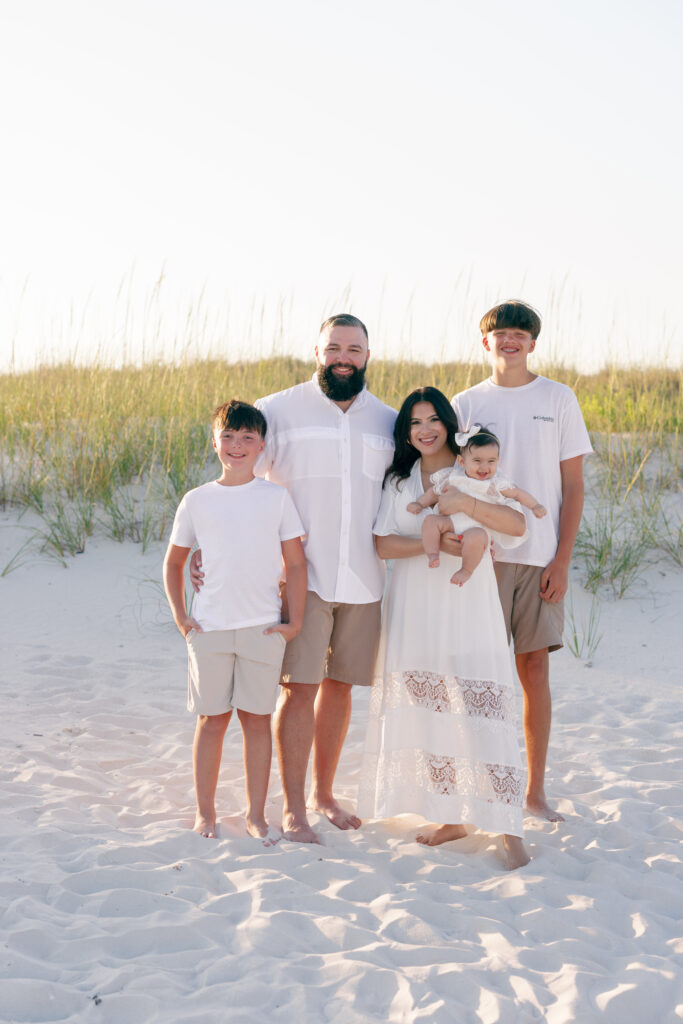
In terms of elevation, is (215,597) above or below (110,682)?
above

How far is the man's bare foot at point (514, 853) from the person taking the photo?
349 centimetres

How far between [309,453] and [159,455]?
15.3 ft

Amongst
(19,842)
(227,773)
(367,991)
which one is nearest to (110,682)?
(227,773)

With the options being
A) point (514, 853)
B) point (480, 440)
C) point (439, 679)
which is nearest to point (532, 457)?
point (480, 440)

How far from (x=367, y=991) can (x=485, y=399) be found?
2.26 m

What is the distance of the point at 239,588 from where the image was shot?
3564 mm

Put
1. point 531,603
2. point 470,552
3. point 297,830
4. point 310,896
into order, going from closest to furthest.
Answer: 1. point 310,896
2. point 470,552
3. point 297,830
4. point 531,603

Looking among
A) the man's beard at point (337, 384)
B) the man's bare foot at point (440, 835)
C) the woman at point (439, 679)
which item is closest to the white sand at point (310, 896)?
the man's bare foot at point (440, 835)

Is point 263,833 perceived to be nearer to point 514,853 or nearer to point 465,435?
point 514,853

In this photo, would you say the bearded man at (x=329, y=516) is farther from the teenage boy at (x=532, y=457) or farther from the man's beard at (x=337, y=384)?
the teenage boy at (x=532, y=457)

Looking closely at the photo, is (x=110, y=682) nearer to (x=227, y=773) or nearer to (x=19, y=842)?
(x=227, y=773)

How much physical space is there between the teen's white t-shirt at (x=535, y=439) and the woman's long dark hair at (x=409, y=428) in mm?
256

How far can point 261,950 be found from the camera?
9.11ft

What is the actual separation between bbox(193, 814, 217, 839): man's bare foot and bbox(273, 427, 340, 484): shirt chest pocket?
1360 mm
